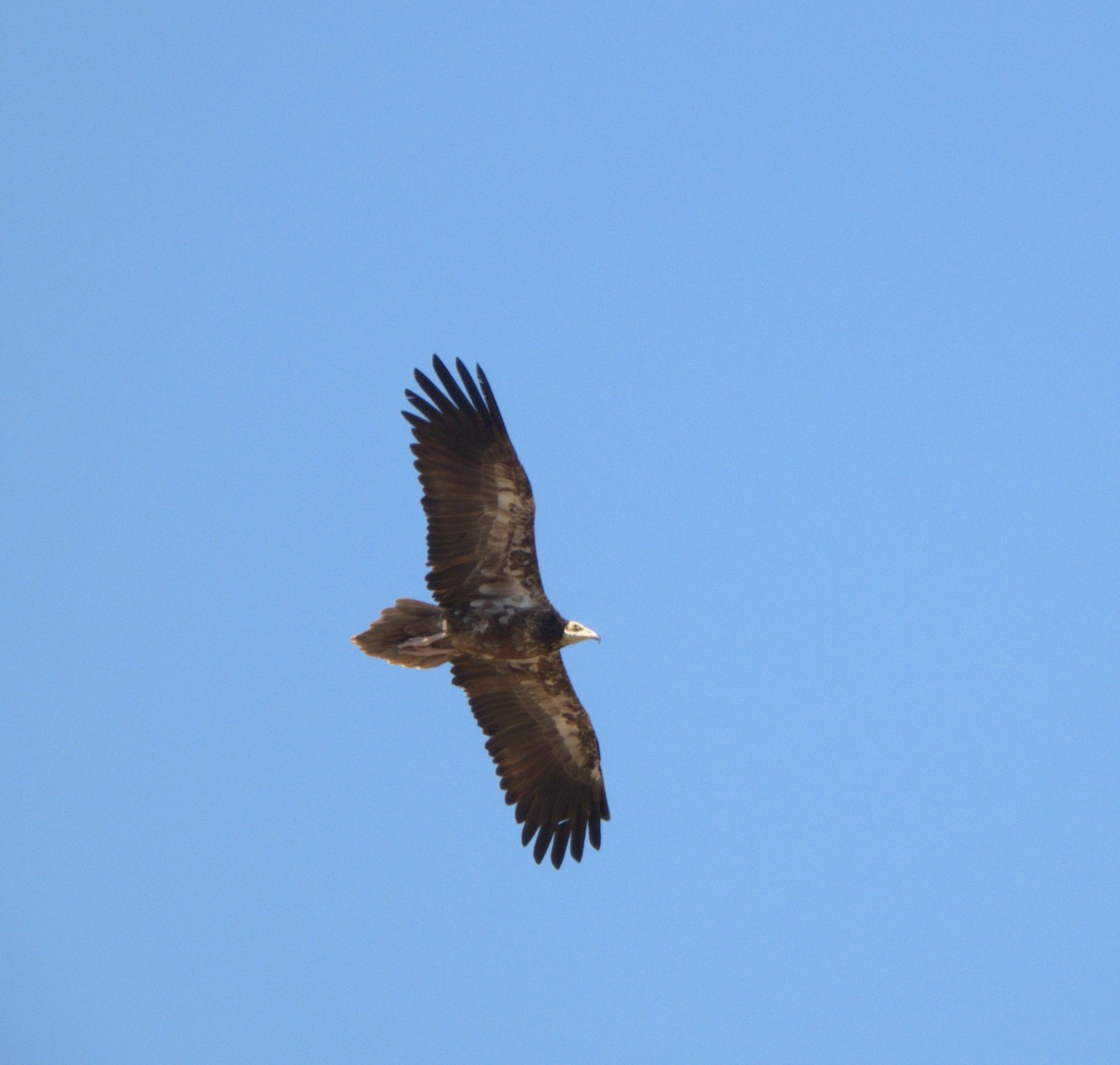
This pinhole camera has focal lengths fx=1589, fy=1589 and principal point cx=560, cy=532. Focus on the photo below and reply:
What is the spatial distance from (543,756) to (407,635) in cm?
230

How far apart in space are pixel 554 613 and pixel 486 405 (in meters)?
2.17

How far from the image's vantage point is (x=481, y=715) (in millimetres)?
16562

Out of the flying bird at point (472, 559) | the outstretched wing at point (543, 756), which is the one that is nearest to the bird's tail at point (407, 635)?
the flying bird at point (472, 559)

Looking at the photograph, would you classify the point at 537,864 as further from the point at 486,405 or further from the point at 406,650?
the point at 486,405

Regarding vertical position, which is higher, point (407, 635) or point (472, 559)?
point (472, 559)

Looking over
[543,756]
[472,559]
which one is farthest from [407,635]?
[543,756]

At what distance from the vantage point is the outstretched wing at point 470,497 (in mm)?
15156

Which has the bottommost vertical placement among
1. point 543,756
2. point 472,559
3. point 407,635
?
point 543,756

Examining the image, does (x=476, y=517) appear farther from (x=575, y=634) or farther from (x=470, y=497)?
(x=575, y=634)

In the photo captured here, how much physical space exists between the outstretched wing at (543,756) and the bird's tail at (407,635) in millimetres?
1021

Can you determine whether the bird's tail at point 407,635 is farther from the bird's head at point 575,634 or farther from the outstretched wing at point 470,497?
the bird's head at point 575,634

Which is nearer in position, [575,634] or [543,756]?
[575,634]

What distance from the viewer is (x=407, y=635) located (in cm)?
1542

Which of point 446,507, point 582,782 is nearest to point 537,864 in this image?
point 582,782
